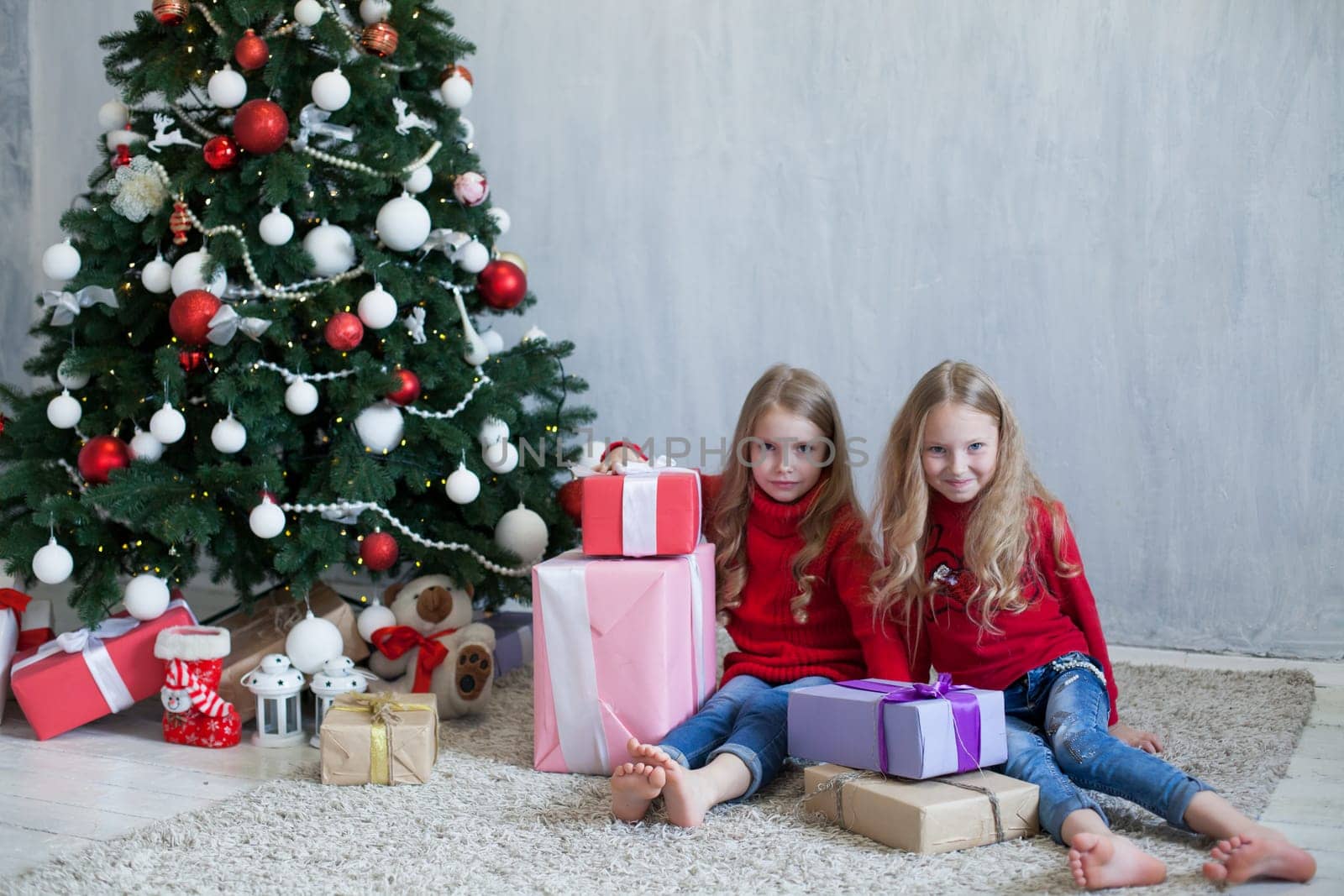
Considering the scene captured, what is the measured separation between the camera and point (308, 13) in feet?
7.26

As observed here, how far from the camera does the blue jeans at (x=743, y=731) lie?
180 centimetres

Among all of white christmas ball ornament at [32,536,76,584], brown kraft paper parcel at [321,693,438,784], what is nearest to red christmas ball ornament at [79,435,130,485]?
white christmas ball ornament at [32,536,76,584]

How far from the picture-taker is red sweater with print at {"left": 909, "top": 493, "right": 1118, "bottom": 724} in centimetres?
188

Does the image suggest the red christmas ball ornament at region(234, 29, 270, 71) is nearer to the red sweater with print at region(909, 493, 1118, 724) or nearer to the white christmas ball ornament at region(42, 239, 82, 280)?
the white christmas ball ornament at region(42, 239, 82, 280)

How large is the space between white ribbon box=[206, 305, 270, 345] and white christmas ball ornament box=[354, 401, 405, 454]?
0.24 meters

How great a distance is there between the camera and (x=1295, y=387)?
8.49ft

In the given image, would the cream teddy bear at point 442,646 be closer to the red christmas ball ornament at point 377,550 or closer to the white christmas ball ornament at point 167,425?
the red christmas ball ornament at point 377,550

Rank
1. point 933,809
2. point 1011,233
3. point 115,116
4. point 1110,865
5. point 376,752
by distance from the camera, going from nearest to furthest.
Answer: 1. point 1110,865
2. point 933,809
3. point 376,752
4. point 115,116
5. point 1011,233

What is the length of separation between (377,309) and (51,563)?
744 mm

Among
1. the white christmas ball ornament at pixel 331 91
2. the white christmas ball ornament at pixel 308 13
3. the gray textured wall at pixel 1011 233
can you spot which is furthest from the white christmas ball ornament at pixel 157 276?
the gray textured wall at pixel 1011 233

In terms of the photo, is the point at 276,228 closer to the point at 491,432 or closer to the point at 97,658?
the point at 491,432

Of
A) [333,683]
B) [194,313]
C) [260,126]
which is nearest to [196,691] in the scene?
[333,683]

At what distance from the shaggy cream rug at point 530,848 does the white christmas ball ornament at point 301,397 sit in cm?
68

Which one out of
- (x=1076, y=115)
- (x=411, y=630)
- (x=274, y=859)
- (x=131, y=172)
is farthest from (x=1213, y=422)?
(x=131, y=172)
